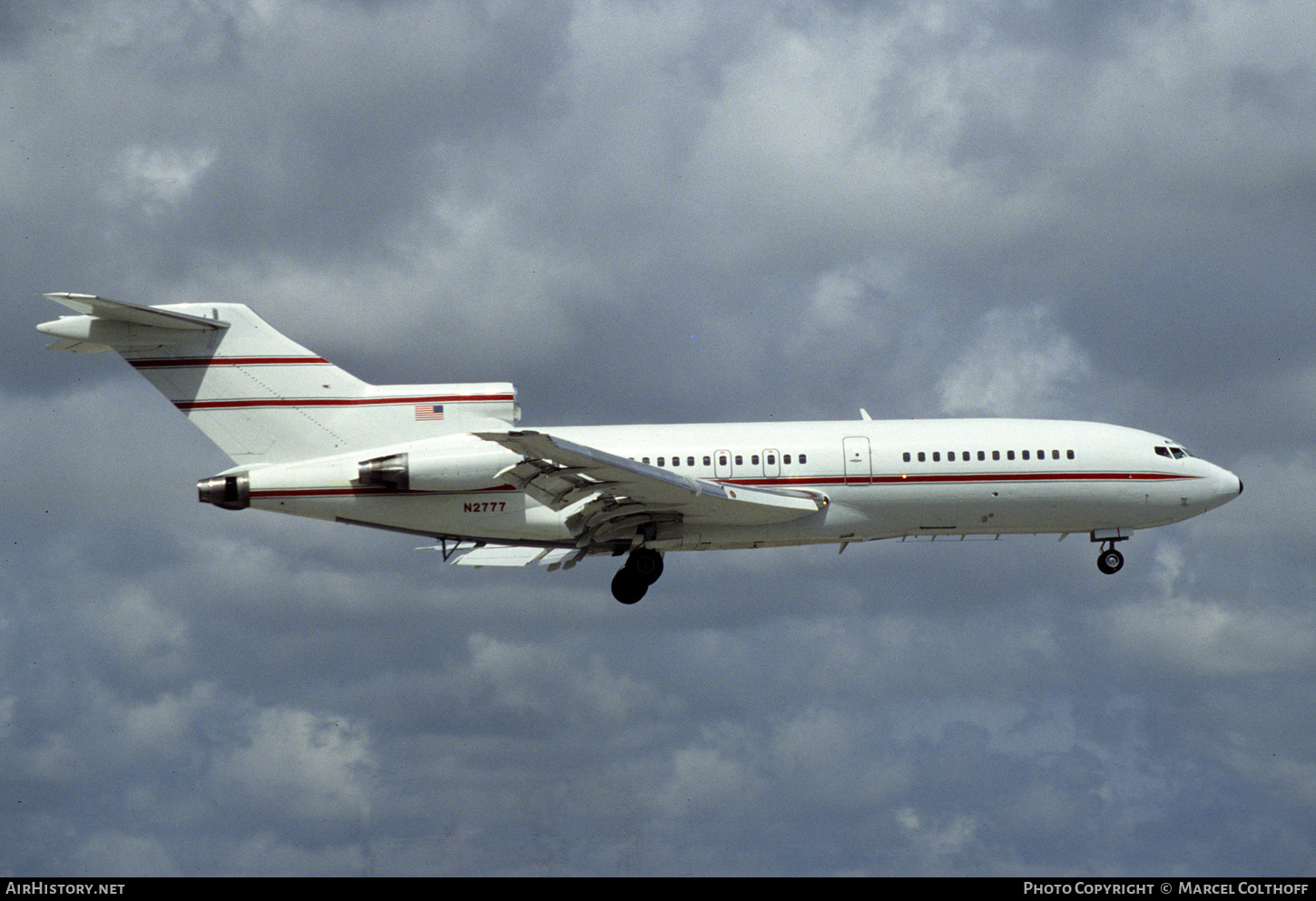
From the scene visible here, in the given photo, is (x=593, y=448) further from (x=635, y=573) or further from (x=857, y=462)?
(x=857, y=462)

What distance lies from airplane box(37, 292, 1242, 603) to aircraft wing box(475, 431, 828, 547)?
0.07 metres

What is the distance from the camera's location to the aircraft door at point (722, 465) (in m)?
36.9

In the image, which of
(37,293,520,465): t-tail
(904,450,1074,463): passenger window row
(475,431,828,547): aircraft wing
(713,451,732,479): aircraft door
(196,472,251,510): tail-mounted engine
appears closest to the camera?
(475,431,828,547): aircraft wing

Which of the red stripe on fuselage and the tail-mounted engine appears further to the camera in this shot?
the red stripe on fuselage

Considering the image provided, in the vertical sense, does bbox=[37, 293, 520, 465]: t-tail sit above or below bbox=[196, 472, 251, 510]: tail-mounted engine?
above

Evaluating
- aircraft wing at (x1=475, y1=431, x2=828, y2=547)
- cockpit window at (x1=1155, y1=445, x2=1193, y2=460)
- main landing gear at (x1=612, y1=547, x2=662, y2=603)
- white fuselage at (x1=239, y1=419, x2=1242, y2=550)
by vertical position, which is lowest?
main landing gear at (x1=612, y1=547, x2=662, y2=603)

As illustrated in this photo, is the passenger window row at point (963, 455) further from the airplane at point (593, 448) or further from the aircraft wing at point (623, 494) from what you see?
the aircraft wing at point (623, 494)

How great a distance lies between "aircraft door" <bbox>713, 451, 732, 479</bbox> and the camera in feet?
121

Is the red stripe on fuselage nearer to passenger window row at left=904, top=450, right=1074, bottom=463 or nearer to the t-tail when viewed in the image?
the t-tail

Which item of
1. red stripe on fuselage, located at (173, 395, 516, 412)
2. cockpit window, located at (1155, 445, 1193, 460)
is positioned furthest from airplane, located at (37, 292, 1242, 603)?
cockpit window, located at (1155, 445, 1193, 460)

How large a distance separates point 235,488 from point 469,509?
581 centimetres
